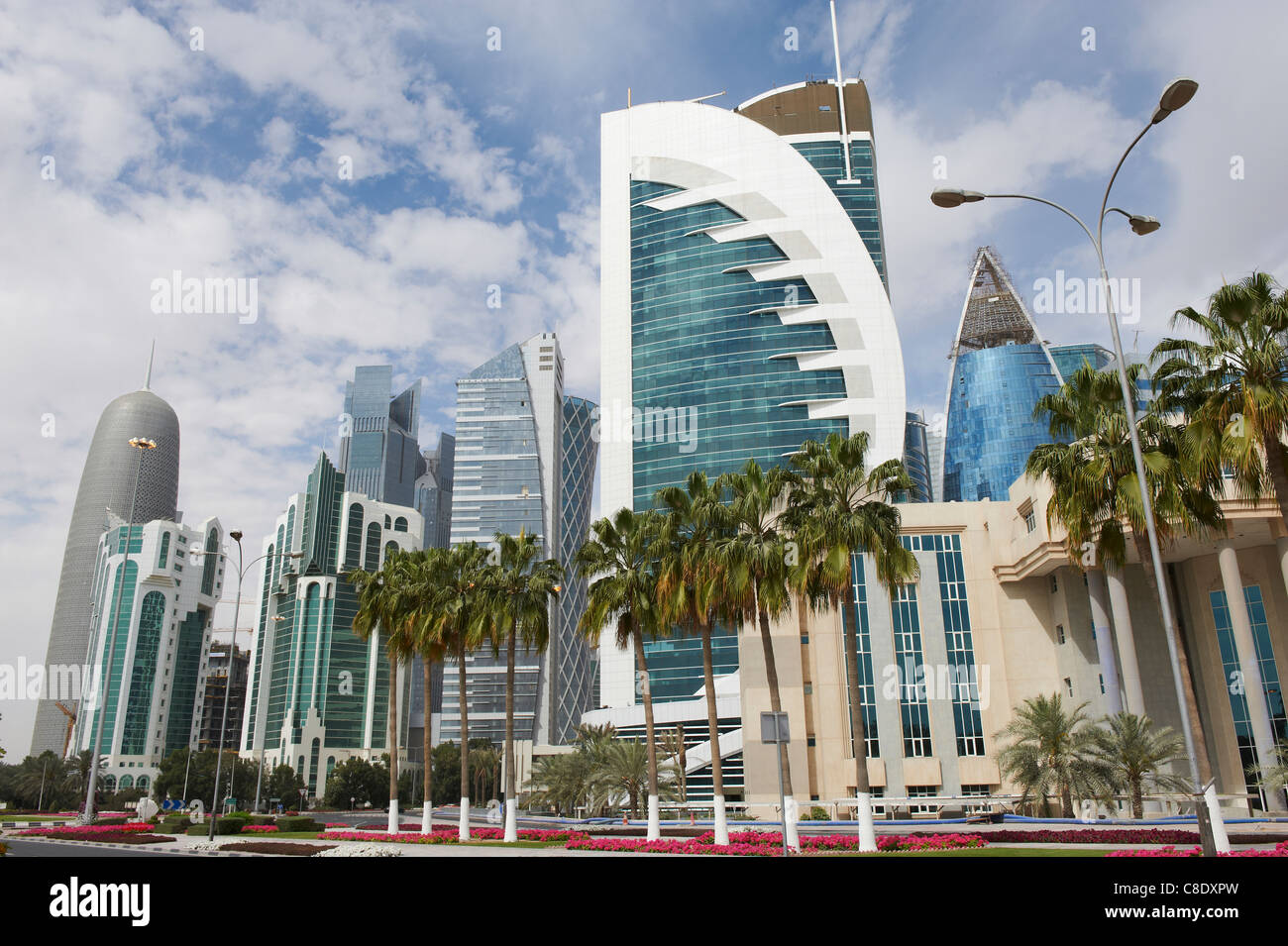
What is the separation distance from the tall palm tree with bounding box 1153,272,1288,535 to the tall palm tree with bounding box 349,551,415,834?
109ft

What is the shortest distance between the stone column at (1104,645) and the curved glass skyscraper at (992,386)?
412 feet

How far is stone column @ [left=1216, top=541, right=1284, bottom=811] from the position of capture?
133ft

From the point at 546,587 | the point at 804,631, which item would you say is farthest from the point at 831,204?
the point at 546,587

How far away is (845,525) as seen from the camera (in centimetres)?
2903

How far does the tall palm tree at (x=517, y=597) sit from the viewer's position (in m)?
38.7

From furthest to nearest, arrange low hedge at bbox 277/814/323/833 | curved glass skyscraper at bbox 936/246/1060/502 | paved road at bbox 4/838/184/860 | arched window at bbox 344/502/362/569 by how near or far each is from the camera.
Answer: arched window at bbox 344/502/362/569, curved glass skyscraper at bbox 936/246/1060/502, low hedge at bbox 277/814/323/833, paved road at bbox 4/838/184/860

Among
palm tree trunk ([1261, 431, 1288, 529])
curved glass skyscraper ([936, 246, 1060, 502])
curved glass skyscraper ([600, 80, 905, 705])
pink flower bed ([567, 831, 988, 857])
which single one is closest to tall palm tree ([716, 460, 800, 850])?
pink flower bed ([567, 831, 988, 857])

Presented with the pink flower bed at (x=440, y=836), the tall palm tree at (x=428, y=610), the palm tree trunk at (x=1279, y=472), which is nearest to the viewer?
the palm tree trunk at (x=1279, y=472)

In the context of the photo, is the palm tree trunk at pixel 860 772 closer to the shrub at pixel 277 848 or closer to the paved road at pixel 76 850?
the shrub at pixel 277 848

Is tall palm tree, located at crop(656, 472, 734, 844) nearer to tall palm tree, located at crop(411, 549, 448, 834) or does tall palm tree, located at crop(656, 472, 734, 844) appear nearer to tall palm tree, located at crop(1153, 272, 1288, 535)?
tall palm tree, located at crop(411, 549, 448, 834)

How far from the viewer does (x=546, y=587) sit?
38.4 m

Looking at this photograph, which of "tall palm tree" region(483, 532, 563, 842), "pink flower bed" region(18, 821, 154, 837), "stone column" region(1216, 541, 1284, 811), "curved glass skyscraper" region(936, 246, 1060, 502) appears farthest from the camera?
"curved glass skyscraper" region(936, 246, 1060, 502)

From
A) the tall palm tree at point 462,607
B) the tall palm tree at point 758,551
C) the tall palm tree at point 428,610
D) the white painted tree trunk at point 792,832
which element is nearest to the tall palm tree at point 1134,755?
the tall palm tree at point 758,551

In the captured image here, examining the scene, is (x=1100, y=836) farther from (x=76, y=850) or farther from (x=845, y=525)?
(x=76, y=850)
